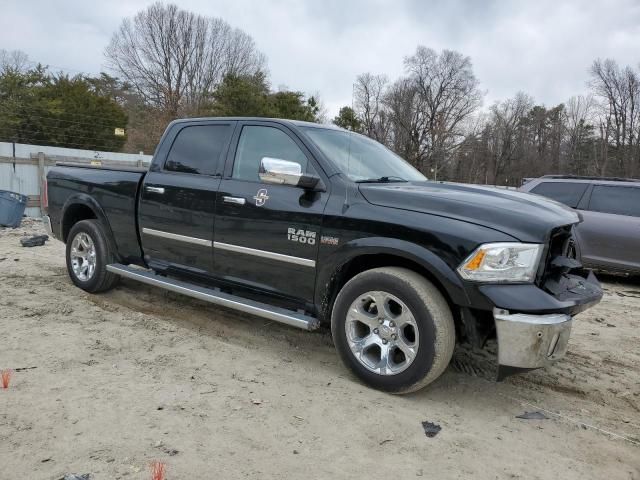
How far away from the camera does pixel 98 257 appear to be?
5379 millimetres

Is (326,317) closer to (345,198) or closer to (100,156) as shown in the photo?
(345,198)

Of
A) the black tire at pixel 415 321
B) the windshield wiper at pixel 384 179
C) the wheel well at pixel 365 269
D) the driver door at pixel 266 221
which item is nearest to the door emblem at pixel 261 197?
the driver door at pixel 266 221

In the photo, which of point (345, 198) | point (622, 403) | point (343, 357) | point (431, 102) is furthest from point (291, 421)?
point (431, 102)

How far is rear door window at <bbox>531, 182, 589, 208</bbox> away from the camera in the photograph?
26.6 feet

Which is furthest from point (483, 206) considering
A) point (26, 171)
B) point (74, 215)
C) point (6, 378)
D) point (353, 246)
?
point (26, 171)

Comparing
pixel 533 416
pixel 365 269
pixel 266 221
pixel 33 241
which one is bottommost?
pixel 533 416

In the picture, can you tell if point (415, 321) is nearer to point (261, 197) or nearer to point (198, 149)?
point (261, 197)

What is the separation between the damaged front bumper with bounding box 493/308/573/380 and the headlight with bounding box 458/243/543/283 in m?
0.21

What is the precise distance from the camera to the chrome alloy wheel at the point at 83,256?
5.50 meters

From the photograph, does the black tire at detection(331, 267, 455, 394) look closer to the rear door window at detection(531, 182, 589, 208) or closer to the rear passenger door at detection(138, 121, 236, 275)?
the rear passenger door at detection(138, 121, 236, 275)

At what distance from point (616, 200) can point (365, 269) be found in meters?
5.85

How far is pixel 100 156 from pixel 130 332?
46.2 ft

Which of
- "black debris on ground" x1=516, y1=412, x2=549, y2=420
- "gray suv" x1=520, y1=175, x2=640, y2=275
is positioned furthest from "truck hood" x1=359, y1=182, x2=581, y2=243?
"gray suv" x1=520, y1=175, x2=640, y2=275

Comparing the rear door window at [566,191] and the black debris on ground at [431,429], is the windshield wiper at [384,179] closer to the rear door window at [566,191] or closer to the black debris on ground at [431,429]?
the black debris on ground at [431,429]
